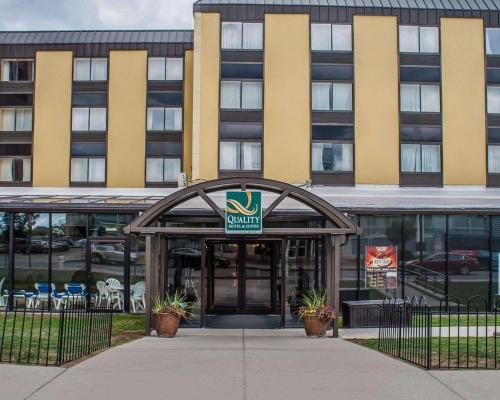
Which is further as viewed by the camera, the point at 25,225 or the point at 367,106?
the point at 367,106

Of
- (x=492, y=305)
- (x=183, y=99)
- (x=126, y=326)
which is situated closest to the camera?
(x=126, y=326)

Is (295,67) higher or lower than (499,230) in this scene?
higher

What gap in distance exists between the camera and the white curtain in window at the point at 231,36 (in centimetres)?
3931

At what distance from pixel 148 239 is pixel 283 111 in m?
24.9

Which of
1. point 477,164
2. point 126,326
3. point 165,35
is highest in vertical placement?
point 165,35

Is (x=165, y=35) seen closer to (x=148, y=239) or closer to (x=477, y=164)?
(x=477, y=164)

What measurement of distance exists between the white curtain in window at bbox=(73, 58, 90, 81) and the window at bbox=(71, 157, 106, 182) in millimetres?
5235

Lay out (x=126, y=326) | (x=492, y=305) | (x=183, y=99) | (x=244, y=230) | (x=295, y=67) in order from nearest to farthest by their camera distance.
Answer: (x=244, y=230), (x=126, y=326), (x=492, y=305), (x=295, y=67), (x=183, y=99)

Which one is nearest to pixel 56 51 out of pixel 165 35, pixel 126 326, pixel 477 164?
pixel 165 35

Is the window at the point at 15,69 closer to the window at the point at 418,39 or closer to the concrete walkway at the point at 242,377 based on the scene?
the window at the point at 418,39

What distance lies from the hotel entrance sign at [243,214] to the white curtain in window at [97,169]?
30697 millimetres

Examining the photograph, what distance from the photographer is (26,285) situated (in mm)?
20281

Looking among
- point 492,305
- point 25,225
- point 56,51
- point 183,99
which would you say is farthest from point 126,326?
point 56,51

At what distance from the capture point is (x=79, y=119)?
44.4m
